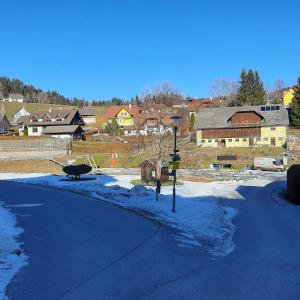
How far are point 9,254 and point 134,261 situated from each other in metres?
2.88

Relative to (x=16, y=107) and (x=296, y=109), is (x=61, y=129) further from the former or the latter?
(x=16, y=107)

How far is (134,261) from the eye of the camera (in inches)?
428

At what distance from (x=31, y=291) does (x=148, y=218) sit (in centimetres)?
897

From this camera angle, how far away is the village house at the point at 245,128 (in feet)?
246

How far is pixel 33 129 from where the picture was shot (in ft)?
336

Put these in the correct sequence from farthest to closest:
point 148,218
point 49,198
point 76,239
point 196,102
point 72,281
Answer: point 196,102 → point 49,198 → point 148,218 → point 76,239 → point 72,281

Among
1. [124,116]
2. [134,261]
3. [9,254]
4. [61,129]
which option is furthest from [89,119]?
[134,261]

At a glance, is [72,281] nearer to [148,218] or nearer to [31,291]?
[31,291]

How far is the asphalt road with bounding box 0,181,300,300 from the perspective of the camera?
873cm

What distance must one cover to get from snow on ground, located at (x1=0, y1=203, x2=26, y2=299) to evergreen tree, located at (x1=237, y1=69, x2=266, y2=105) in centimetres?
9176

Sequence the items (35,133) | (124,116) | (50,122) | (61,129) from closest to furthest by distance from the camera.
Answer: (61,129), (50,122), (35,133), (124,116)

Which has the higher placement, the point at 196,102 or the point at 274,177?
the point at 196,102

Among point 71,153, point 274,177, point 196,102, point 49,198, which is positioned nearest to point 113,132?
point 71,153

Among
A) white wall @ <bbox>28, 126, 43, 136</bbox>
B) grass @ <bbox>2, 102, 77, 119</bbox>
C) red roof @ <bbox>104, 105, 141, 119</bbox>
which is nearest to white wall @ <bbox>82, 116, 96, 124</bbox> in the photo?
red roof @ <bbox>104, 105, 141, 119</bbox>
